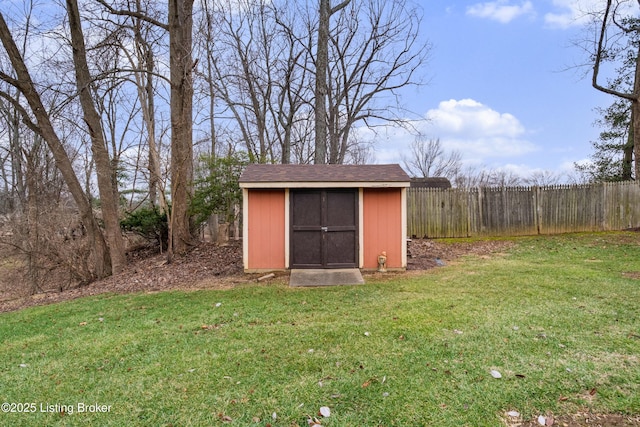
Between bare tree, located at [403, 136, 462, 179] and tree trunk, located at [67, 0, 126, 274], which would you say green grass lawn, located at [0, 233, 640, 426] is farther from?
bare tree, located at [403, 136, 462, 179]

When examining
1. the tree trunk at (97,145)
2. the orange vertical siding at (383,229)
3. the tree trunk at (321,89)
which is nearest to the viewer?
the orange vertical siding at (383,229)

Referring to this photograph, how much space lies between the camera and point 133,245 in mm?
11039

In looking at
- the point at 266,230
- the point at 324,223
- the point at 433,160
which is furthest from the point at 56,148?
the point at 433,160

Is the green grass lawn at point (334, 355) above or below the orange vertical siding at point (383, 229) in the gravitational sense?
below

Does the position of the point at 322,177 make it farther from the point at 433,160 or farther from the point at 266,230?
the point at 433,160

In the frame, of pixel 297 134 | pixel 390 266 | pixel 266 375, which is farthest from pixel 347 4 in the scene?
pixel 266 375

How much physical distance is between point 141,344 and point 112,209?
21.3ft

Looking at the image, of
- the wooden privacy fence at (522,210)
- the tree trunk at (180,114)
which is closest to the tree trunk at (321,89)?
the wooden privacy fence at (522,210)

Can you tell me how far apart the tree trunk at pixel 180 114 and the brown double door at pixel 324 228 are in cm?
373

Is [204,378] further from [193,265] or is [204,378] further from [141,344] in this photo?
[193,265]

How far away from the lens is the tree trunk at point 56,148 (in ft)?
26.1

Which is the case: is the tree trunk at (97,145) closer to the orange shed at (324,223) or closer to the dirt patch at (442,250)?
the orange shed at (324,223)

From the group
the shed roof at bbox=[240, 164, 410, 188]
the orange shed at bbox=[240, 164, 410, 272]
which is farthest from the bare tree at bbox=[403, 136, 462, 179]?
the orange shed at bbox=[240, 164, 410, 272]

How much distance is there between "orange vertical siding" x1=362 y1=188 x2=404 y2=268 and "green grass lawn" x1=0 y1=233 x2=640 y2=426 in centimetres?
162
